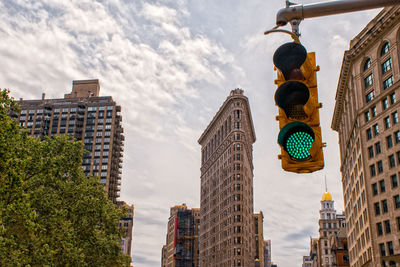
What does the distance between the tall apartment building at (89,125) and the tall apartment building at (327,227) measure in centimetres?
6971

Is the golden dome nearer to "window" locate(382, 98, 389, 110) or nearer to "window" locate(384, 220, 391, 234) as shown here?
"window" locate(382, 98, 389, 110)

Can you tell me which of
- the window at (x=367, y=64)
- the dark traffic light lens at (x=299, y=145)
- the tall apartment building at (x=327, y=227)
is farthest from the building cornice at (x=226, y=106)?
the dark traffic light lens at (x=299, y=145)

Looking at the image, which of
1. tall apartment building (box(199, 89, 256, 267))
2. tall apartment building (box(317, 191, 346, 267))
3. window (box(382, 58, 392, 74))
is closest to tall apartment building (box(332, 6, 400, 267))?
window (box(382, 58, 392, 74))

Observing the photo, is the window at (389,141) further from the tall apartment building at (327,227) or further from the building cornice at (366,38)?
the tall apartment building at (327,227)

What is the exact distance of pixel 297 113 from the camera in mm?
4750

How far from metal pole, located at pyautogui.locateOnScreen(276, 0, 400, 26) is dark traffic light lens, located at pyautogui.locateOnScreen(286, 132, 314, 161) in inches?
48.5

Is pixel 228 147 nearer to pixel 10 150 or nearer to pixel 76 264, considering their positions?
pixel 76 264

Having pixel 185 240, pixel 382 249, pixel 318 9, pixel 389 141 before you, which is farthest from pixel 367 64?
pixel 185 240

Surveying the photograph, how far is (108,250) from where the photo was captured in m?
35.8

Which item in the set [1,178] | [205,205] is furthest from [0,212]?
[205,205]

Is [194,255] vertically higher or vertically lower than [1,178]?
higher

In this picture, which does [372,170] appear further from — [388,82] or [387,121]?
[388,82]

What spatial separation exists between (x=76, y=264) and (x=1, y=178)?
435 inches

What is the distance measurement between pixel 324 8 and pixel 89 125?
140 meters
